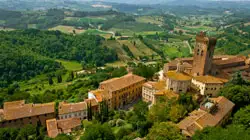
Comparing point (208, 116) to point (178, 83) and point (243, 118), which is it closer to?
point (243, 118)

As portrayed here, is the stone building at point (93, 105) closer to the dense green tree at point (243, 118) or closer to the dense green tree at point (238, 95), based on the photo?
the dense green tree at point (238, 95)

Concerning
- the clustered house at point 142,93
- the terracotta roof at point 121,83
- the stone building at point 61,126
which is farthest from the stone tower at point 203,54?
the stone building at point 61,126

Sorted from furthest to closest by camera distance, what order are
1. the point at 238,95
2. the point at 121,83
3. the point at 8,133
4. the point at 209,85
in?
the point at 121,83
the point at 209,85
the point at 8,133
the point at 238,95

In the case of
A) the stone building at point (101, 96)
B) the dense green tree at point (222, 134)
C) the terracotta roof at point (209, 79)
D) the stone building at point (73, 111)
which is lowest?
the stone building at point (73, 111)

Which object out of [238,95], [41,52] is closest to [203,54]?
[238,95]

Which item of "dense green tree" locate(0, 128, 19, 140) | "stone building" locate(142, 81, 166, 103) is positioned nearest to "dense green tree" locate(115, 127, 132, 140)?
"stone building" locate(142, 81, 166, 103)

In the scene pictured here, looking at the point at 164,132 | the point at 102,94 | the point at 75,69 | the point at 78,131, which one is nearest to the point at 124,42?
the point at 75,69
